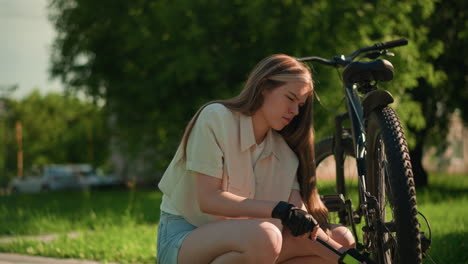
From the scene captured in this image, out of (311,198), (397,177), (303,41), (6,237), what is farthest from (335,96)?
(397,177)

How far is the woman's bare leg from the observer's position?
2.67 metres

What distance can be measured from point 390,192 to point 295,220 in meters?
0.40

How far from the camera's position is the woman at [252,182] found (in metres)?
2.70

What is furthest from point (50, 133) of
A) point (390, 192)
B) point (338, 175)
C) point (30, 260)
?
point (390, 192)

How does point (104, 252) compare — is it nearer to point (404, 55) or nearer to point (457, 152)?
point (404, 55)

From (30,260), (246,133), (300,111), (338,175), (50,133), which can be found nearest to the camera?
(246,133)

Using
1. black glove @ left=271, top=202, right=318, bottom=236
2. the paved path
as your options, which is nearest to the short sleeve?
black glove @ left=271, top=202, right=318, bottom=236

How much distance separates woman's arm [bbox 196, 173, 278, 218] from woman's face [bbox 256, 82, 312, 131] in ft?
1.27

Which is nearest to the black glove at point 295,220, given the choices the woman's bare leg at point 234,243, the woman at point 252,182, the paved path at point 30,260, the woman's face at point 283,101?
the woman at point 252,182

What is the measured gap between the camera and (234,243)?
106 inches

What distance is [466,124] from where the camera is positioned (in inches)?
645

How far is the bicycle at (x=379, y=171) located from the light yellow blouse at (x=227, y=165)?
387 millimetres

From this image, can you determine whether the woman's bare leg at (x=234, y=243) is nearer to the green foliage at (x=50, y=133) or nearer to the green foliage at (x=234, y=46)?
the green foliage at (x=234, y=46)

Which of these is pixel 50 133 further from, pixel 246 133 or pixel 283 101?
pixel 283 101
